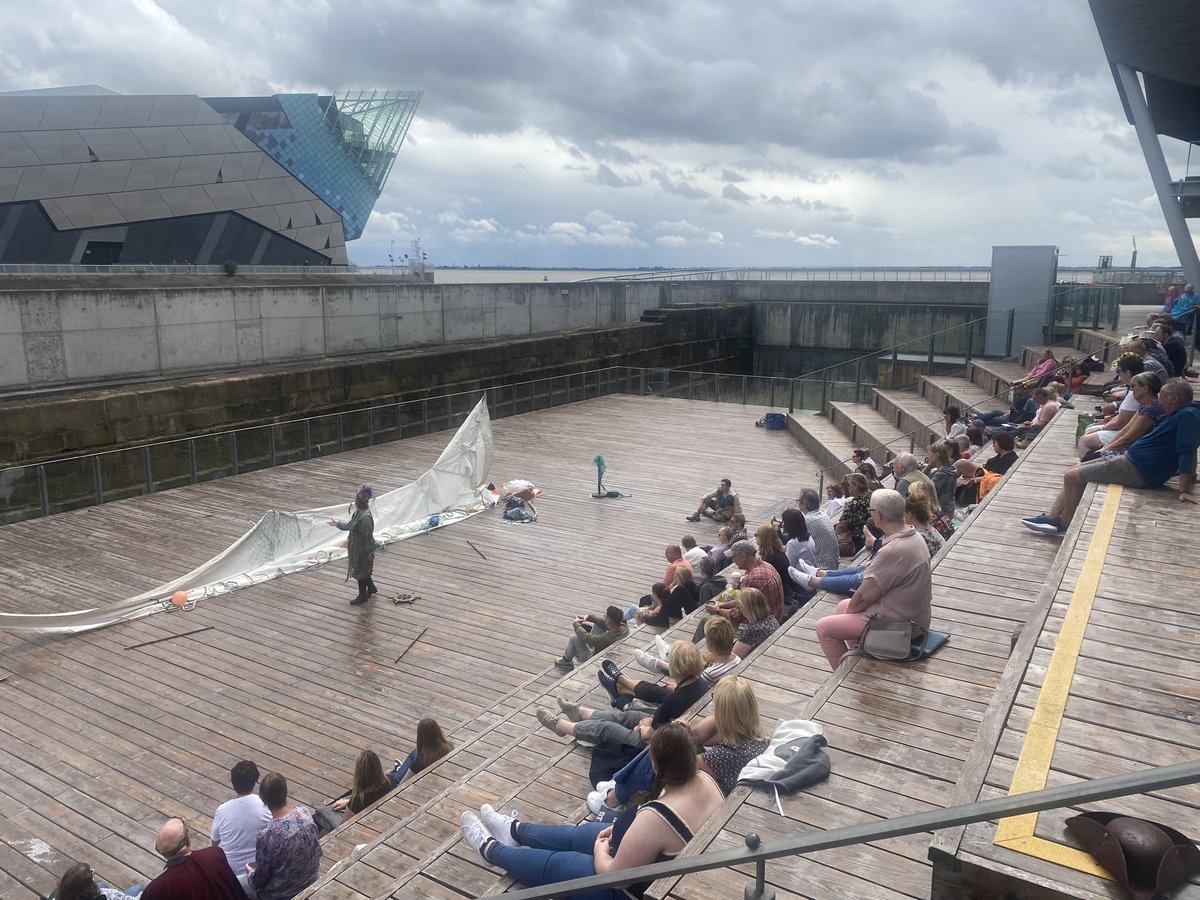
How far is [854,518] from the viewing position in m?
8.63

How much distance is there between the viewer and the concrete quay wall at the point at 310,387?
14375 millimetres

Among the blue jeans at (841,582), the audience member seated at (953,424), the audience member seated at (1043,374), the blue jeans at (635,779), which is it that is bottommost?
the blue jeans at (635,779)

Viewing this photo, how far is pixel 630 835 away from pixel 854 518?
19.4 feet

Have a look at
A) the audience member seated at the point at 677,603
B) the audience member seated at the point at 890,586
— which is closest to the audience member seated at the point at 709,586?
the audience member seated at the point at 677,603

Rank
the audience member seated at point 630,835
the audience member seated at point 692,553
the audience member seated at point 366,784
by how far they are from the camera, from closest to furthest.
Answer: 1. the audience member seated at point 630,835
2. the audience member seated at point 366,784
3. the audience member seated at point 692,553

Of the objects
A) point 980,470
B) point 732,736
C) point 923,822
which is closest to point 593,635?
point 732,736

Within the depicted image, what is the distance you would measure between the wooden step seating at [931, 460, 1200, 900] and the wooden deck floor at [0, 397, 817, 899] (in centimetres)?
376

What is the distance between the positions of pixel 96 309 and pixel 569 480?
9599 millimetres

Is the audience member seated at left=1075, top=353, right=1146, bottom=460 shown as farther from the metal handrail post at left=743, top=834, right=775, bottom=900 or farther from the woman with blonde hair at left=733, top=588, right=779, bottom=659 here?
the metal handrail post at left=743, top=834, right=775, bottom=900

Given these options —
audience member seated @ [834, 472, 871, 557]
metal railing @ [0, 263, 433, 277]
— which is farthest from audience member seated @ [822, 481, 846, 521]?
metal railing @ [0, 263, 433, 277]

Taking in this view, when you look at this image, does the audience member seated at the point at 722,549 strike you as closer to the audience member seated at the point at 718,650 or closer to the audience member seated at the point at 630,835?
the audience member seated at the point at 718,650

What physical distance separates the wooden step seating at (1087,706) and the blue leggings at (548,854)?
1.57 meters

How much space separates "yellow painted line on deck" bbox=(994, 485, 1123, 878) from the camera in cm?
278

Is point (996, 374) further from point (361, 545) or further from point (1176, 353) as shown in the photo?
point (361, 545)
